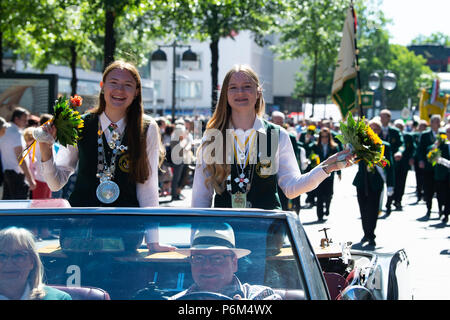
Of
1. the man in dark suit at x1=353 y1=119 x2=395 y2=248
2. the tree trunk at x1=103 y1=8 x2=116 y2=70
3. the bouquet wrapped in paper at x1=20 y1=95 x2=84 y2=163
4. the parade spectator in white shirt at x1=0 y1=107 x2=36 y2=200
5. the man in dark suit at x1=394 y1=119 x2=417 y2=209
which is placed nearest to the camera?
the bouquet wrapped in paper at x1=20 y1=95 x2=84 y2=163

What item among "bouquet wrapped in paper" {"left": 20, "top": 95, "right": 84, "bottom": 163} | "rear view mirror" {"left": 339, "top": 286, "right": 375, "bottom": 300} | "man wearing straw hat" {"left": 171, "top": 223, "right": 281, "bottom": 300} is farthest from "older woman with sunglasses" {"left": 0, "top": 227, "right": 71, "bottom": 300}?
"bouquet wrapped in paper" {"left": 20, "top": 95, "right": 84, "bottom": 163}

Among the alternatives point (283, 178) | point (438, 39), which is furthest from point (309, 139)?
point (438, 39)

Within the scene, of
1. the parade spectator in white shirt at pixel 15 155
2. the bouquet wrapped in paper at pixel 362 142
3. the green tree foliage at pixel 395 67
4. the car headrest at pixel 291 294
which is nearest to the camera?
the car headrest at pixel 291 294

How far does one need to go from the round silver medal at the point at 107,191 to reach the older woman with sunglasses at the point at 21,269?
66.5 inches

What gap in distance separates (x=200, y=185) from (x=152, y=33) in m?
21.3

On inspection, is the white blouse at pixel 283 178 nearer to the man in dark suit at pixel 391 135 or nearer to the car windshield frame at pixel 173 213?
the car windshield frame at pixel 173 213

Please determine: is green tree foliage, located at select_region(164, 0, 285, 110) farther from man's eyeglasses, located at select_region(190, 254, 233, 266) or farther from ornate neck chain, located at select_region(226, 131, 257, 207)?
man's eyeglasses, located at select_region(190, 254, 233, 266)

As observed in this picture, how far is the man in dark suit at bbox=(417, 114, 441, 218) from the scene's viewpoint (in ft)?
55.5

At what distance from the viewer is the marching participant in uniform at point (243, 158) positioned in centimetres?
499

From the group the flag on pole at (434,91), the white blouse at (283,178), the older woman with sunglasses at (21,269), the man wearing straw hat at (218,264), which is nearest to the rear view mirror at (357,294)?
the man wearing straw hat at (218,264)

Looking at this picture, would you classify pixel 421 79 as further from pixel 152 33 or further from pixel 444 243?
pixel 444 243

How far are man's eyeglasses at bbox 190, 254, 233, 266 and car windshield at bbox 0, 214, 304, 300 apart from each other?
0.15 feet

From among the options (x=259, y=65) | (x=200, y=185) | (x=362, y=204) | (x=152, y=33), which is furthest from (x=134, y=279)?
(x=259, y=65)

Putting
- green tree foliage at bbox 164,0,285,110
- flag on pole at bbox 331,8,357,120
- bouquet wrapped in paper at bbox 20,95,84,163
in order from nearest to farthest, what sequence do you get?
bouquet wrapped in paper at bbox 20,95,84,163 → flag on pole at bbox 331,8,357,120 → green tree foliage at bbox 164,0,285,110
